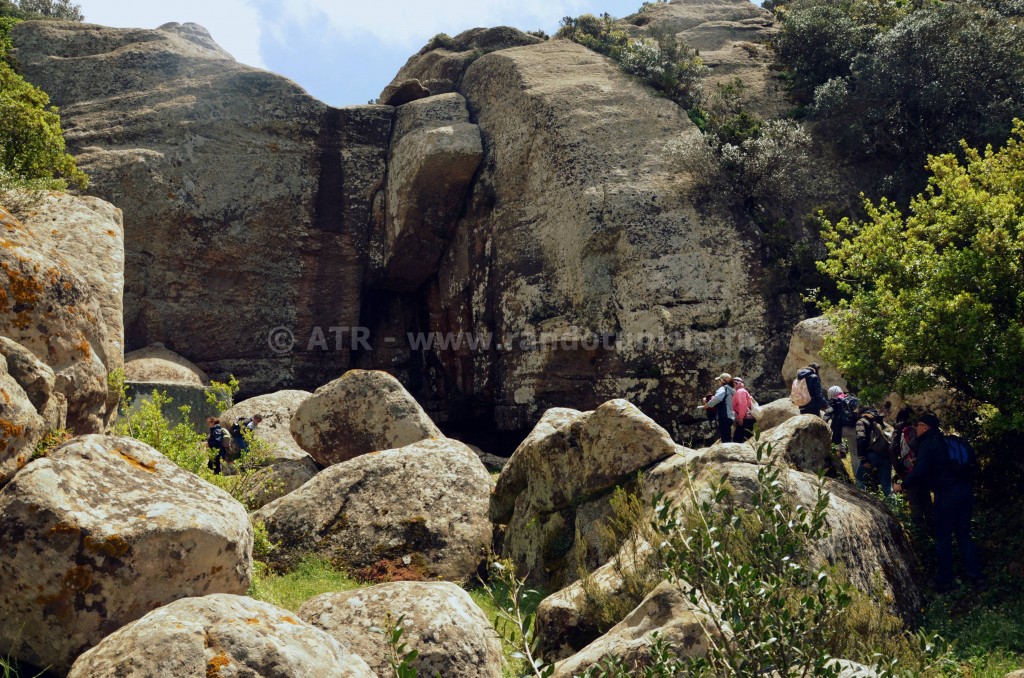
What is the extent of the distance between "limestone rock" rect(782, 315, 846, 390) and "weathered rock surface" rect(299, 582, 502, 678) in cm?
1369

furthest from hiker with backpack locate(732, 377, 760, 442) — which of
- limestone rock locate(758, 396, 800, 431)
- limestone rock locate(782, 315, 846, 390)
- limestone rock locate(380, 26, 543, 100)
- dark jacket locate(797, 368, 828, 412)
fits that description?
limestone rock locate(380, 26, 543, 100)

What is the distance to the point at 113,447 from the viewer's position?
267 inches

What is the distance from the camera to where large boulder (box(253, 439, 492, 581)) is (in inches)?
420

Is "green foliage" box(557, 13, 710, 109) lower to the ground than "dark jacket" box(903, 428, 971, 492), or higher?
higher

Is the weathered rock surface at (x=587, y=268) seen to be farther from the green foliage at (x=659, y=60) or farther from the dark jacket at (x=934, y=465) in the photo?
the dark jacket at (x=934, y=465)

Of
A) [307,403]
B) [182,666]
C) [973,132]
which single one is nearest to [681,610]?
[182,666]

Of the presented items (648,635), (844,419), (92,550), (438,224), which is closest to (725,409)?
(844,419)

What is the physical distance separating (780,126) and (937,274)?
15748 mm

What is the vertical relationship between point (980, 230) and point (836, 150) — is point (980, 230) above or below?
below

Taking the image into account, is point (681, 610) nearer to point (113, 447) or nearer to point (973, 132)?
point (113, 447)

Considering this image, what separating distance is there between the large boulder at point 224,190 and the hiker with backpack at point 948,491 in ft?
70.3

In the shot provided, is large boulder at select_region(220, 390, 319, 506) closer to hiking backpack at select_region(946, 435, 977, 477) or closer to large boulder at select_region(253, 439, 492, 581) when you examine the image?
large boulder at select_region(253, 439, 492, 581)

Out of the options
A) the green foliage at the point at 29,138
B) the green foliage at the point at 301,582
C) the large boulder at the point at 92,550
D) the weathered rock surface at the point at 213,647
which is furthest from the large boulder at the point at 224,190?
the weathered rock surface at the point at 213,647

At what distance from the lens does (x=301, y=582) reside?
390 inches
